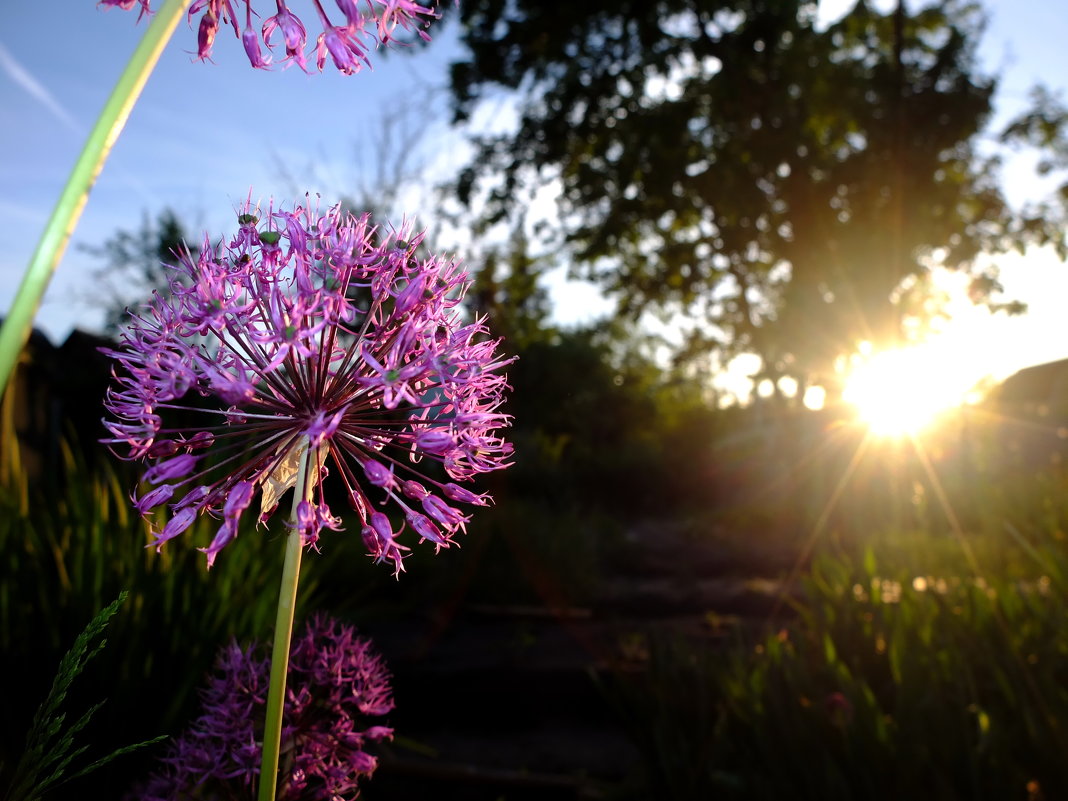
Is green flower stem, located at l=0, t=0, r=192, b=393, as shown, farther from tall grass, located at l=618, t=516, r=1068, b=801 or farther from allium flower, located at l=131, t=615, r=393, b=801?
tall grass, located at l=618, t=516, r=1068, b=801

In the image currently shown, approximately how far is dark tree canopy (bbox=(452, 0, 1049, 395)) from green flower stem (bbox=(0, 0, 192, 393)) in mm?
12968

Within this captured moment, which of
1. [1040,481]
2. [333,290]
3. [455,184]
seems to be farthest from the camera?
[455,184]

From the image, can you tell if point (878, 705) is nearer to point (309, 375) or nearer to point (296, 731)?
point (296, 731)

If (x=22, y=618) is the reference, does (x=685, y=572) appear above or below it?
below

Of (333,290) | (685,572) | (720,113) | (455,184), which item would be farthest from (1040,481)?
(333,290)

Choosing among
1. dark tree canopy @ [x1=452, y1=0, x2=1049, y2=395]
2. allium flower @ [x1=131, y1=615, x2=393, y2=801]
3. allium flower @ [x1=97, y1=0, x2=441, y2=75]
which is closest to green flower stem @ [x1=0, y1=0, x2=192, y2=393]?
allium flower @ [x1=97, y1=0, x2=441, y2=75]

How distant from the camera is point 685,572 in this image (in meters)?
14.4

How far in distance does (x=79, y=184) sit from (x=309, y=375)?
2.01 ft

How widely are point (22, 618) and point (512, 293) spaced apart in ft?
49.7

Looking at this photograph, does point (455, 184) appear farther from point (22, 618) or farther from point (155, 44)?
point (155, 44)

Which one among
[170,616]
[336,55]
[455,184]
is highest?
[455,184]

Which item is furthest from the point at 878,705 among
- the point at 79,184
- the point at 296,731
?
the point at 79,184

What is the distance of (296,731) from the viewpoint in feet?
4.35

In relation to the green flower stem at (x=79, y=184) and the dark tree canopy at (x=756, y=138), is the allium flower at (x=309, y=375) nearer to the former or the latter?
the green flower stem at (x=79, y=184)
